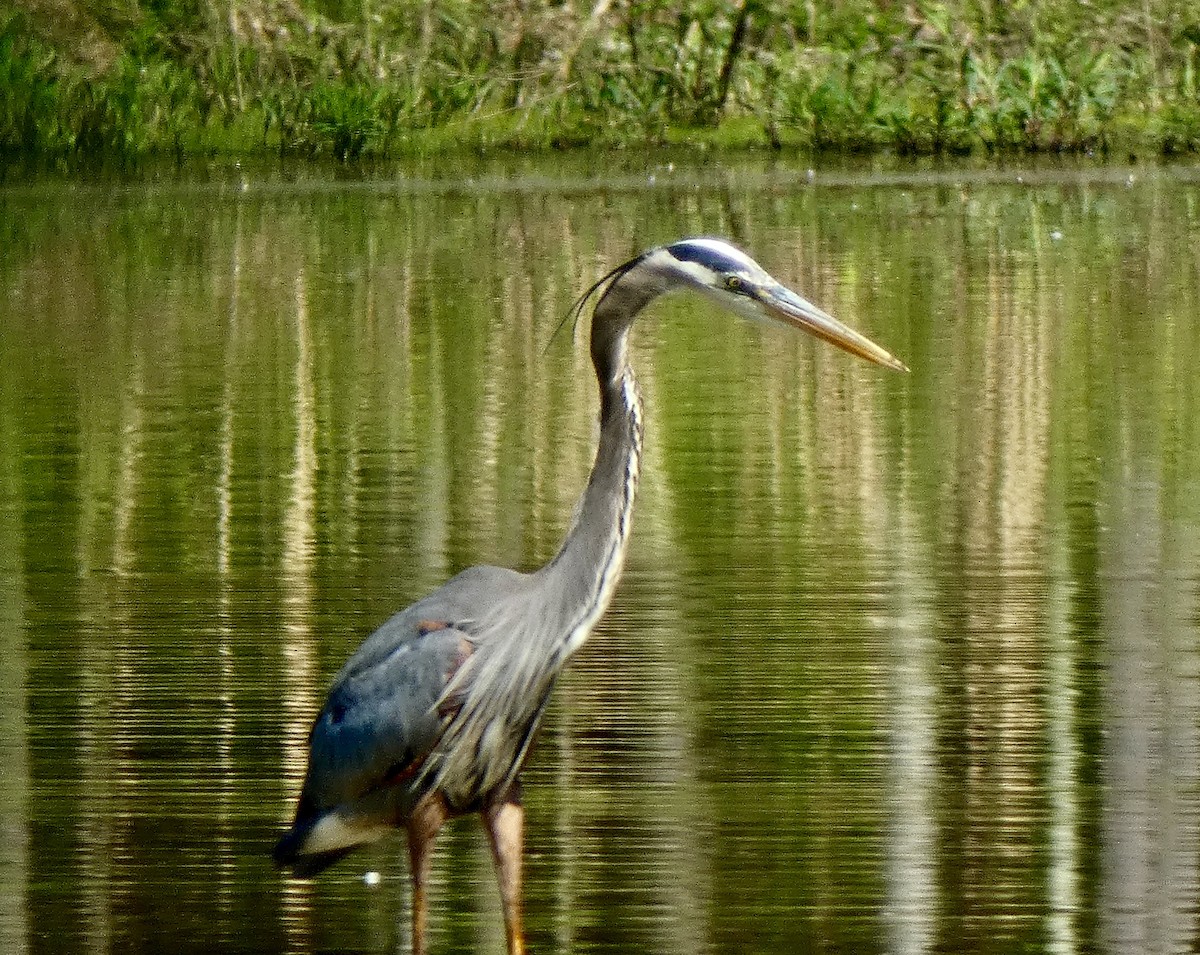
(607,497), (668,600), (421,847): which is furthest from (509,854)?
(668,600)

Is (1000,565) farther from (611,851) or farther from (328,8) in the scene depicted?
(328,8)

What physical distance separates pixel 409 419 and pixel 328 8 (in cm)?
2181

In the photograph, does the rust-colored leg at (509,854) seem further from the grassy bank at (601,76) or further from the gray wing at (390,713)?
the grassy bank at (601,76)

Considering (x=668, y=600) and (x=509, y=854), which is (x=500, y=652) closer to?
(x=509, y=854)

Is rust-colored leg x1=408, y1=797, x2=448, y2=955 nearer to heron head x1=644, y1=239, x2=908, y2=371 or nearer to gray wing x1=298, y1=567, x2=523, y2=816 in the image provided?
gray wing x1=298, y1=567, x2=523, y2=816

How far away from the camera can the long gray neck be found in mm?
4746

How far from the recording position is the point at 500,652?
15.8 ft

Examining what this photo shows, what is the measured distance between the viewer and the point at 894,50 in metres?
27.9

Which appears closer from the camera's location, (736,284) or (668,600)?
(736,284)

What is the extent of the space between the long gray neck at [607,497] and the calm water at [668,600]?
2.22ft

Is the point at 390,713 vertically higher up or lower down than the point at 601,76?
lower down

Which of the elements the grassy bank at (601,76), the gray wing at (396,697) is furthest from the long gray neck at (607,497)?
the grassy bank at (601,76)

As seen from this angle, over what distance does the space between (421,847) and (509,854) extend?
0.51 ft

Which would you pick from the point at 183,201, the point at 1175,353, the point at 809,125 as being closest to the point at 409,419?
the point at 1175,353
